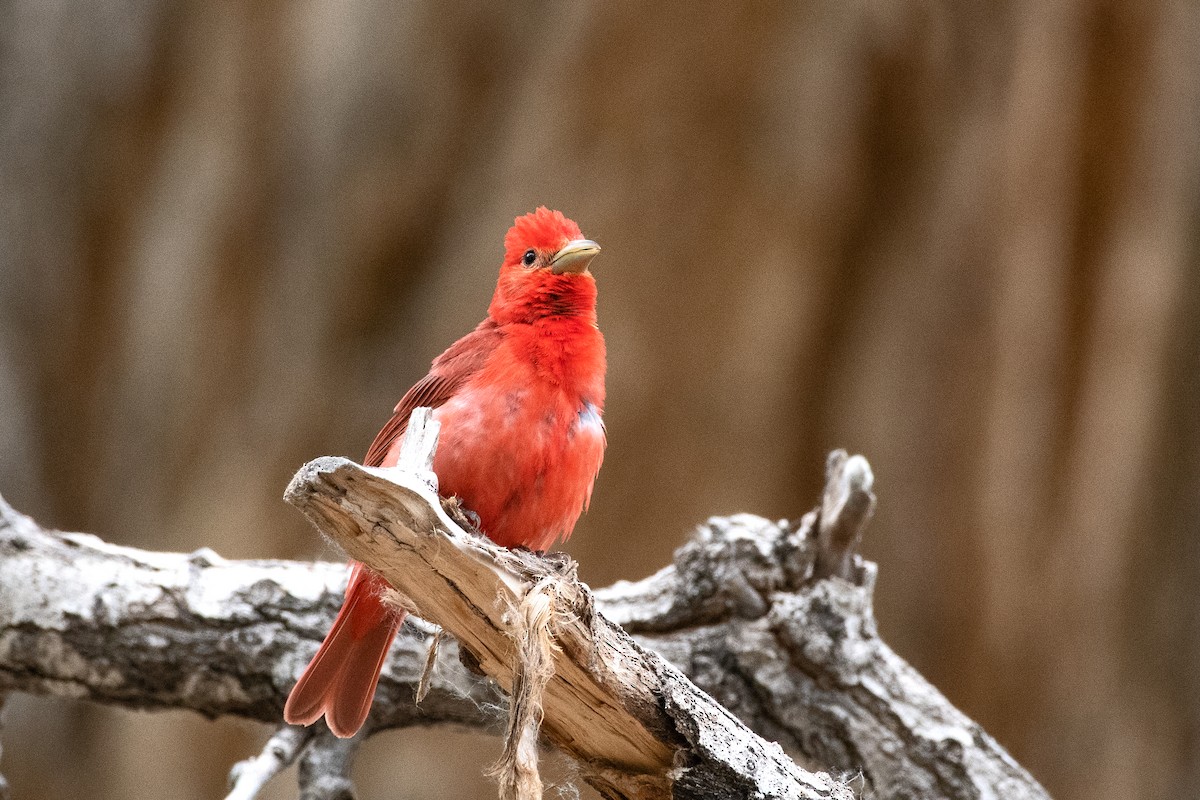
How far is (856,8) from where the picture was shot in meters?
5.32

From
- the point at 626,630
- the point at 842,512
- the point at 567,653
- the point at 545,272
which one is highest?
the point at 545,272

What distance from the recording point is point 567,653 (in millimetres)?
2311

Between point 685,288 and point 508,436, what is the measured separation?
299 centimetres

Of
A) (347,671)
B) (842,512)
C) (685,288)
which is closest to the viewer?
(347,671)

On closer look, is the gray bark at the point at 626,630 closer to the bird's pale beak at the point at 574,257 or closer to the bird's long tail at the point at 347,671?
the bird's long tail at the point at 347,671

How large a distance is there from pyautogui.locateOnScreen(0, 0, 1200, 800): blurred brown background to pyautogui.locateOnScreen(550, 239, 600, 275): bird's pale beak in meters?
2.40

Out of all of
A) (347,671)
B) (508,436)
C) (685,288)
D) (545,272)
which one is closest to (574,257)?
(545,272)

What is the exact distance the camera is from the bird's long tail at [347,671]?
2947mm

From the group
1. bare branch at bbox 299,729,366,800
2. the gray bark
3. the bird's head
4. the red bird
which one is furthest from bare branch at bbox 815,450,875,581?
bare branch at bbox 299,729,366,800

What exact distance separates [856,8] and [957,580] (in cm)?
262

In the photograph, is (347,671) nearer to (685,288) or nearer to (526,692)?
(526,692)

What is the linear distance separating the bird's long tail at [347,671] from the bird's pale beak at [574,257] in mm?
922

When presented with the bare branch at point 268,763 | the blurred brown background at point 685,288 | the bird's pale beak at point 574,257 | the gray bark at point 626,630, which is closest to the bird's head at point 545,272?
the bird's pale beak at point 574,257

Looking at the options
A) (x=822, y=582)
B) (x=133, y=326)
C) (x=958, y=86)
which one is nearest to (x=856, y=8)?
(x=958, y=86)
